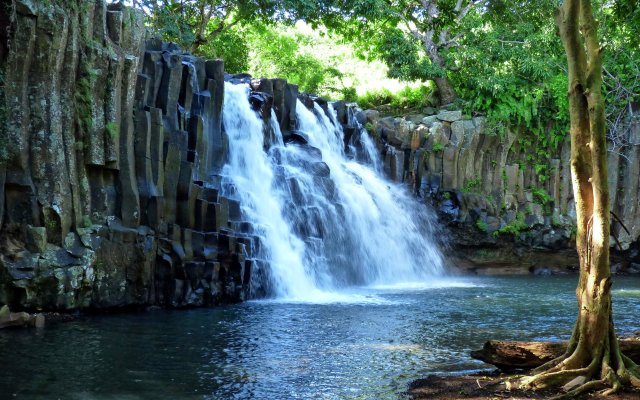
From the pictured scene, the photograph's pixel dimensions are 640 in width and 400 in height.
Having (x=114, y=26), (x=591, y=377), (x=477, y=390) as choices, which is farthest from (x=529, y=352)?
(x=114, y=26)

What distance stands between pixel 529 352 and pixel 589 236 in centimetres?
158

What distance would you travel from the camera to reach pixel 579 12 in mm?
8727

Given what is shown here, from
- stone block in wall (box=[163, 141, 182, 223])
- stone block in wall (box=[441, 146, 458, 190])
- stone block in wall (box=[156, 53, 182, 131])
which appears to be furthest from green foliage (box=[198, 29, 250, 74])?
stone block in wall (box=[163, 141, 182, 223])

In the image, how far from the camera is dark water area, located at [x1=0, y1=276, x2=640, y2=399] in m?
9.03

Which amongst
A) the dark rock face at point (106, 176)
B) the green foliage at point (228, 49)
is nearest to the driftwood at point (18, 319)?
the dark rock face at point (106, 176)

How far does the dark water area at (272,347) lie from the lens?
9.03 meters

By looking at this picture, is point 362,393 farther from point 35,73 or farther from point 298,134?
point 298,134

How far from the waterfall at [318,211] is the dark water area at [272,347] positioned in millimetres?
2515

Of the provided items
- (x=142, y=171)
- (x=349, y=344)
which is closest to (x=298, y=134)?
(x=142, y=171)

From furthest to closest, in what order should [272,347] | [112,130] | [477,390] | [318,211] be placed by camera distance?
[318,211], [112,130], [272,347], [477,390]

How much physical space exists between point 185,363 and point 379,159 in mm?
19150

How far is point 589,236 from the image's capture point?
8352mm

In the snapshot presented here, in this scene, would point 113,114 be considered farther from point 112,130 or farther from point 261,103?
point 261,103

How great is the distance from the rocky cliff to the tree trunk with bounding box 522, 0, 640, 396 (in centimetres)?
1998
